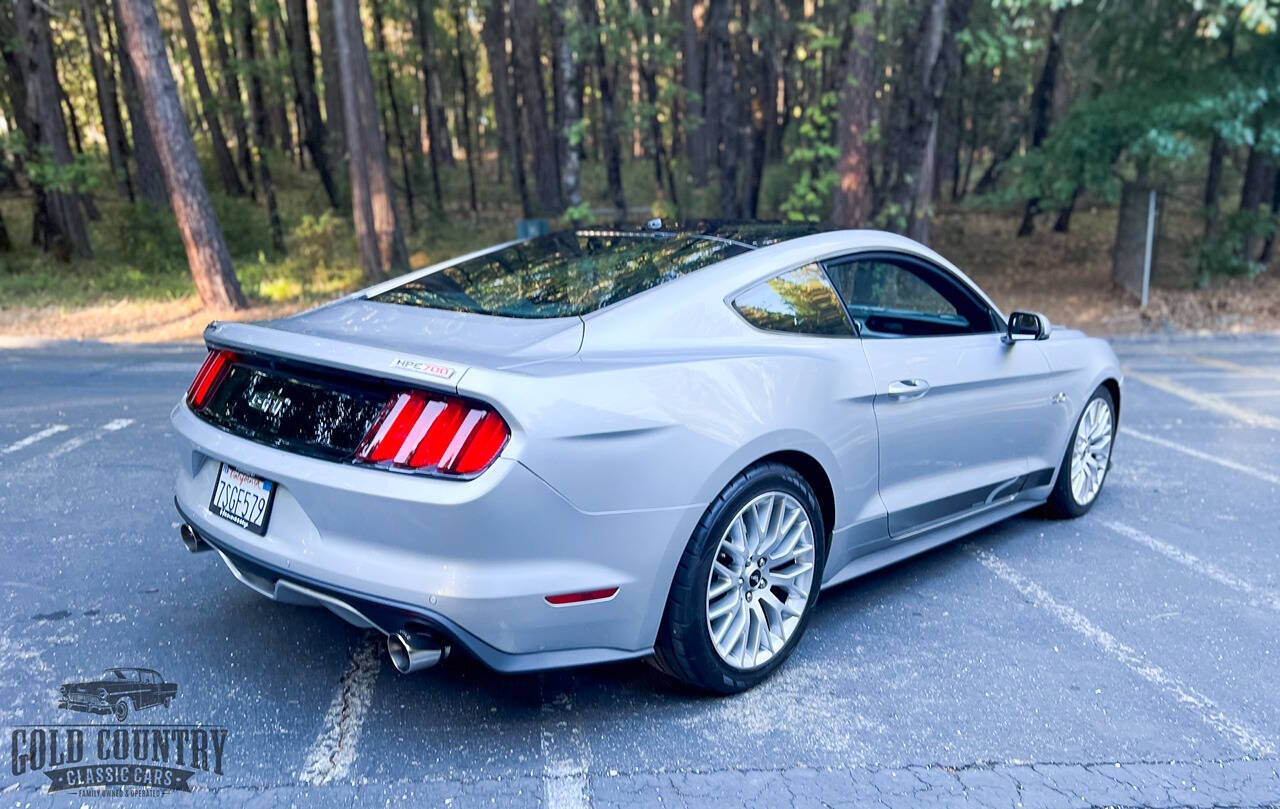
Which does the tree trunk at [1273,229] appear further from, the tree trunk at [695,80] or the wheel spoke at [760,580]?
the wheel spoke at [760,580]

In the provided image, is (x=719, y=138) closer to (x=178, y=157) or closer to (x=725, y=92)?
(x=725, y=92)

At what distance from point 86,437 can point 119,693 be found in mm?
3998

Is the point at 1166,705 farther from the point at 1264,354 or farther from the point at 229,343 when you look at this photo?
Result: the point at 1264,354

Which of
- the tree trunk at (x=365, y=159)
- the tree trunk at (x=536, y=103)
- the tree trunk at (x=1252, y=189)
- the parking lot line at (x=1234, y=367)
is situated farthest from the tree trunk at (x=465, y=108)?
the parking lot line at (x=1234, y=367)

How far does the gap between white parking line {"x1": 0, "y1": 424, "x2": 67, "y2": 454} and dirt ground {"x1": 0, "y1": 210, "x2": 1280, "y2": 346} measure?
4.56m

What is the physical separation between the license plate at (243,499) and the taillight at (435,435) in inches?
16.4

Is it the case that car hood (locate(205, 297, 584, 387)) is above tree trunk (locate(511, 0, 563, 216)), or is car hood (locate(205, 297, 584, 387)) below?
below

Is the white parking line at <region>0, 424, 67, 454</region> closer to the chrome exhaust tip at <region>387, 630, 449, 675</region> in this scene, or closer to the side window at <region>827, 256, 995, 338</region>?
the chrome exhaust tip at <region>387, 630, 449, 675</region>

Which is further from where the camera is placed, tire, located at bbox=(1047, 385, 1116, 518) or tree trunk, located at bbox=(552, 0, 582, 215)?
tree trunk, located at bbox=(552, 0, 582, 215)

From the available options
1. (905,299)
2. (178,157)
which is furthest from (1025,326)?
(178,157)

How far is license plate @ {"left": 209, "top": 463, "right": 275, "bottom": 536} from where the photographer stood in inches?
121

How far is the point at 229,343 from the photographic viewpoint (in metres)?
3.35

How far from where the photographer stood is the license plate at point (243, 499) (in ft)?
10.1

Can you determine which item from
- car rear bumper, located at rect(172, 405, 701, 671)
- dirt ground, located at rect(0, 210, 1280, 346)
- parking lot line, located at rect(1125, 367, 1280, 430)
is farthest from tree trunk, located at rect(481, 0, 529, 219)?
car rear bumper, located at rect(172, 405, 701, 671)
